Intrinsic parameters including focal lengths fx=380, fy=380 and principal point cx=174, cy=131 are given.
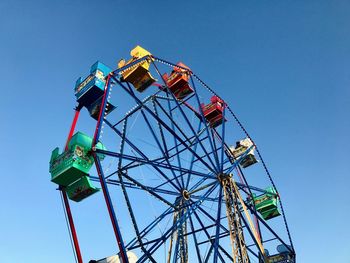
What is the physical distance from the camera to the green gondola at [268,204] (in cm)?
1988

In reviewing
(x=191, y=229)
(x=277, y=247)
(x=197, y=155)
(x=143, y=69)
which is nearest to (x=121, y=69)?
(x=143, y=69)

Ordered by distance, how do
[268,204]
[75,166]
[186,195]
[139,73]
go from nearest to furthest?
[75,166] < [139,73] < [186,195] < [268,204]

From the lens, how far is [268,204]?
19.9m

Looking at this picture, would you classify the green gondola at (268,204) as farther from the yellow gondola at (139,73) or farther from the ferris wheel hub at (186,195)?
the yellow gondola at (139,73)

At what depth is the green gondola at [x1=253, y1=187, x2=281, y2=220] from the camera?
782 inches

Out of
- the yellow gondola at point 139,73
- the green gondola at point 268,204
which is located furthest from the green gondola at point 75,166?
the green gondola at point 268,204

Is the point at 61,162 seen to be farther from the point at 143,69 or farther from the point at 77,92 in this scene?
the point at 143,69

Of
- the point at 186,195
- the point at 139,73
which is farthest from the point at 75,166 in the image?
the point at 186,195

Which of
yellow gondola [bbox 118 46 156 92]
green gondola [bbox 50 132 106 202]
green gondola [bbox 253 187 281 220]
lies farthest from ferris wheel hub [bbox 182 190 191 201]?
green gondola [bbox 50 132 106 202]

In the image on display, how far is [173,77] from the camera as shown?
56.3ft

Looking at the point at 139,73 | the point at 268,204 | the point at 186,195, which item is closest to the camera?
the point at 139,73

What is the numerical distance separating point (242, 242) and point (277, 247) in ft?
25.4

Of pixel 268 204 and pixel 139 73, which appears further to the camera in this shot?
pixel 268 204

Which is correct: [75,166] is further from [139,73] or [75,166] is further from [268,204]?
[268,204]
